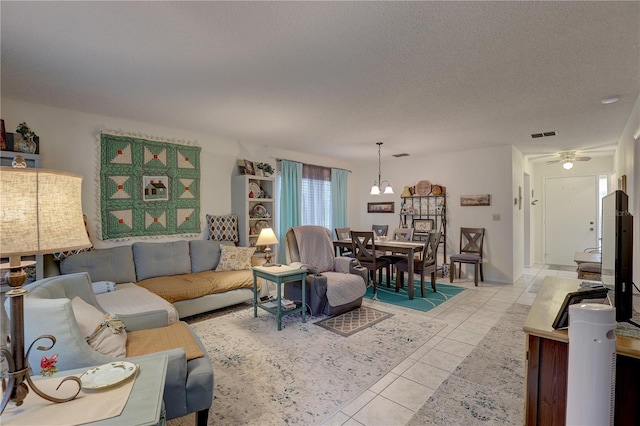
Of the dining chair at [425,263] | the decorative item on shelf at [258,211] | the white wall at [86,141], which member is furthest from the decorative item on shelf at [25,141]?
the dining chair at [425,263]

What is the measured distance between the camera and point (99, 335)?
162cm

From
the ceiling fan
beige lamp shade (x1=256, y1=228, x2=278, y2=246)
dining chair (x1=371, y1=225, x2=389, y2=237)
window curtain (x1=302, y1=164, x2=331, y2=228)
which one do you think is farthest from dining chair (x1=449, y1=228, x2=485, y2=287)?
beige lamp shade (x1=256, y1=228, x2=278, y2=246)

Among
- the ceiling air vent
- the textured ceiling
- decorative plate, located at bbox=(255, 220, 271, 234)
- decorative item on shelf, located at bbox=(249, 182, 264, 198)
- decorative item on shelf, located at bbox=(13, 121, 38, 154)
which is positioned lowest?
decorative plate, located at bbox=(255, 220, 271, 234)

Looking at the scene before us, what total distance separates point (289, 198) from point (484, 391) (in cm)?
414

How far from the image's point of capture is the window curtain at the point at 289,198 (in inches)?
217

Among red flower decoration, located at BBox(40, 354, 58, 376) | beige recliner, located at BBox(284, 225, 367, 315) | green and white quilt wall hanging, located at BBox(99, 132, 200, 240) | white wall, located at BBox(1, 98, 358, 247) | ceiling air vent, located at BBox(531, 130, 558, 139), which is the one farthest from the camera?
ceiling air vent, located at BBox(531, 130, 558, 139)

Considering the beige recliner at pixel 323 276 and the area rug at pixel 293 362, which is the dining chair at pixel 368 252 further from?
the area rug at pixel 293 362

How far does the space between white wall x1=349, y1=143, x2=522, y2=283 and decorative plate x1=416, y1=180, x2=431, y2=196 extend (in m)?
0.09

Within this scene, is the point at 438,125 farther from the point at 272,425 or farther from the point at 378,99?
the point at 272,425

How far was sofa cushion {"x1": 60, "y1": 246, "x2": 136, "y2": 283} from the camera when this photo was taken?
10.6 ft

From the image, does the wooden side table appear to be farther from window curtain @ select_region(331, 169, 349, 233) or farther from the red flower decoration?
window curtain @ select_region(331, 169, 349, 233)

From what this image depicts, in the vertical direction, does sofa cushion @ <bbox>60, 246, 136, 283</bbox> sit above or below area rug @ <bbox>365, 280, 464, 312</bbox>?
above

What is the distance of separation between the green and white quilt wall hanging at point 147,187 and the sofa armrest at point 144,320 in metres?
1.91

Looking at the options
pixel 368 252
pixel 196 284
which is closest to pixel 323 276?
pixel 368 252
